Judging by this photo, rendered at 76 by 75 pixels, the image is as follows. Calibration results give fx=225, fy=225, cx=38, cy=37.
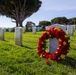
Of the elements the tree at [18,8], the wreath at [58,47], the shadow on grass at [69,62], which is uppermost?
the tree at [18,8]

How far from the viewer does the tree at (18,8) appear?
Answer: 4500 cm

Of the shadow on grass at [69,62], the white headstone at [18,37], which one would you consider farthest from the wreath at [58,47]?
the white headstone at [18,37]

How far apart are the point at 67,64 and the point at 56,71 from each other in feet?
3.14

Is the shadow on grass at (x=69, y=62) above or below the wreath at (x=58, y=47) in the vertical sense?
below

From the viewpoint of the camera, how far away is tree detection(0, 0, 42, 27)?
45000mm

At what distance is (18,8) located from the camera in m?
46.6

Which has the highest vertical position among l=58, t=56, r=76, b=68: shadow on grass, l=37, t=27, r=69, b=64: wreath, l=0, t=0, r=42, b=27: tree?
l=0, t=0, r=42, b=27: tree

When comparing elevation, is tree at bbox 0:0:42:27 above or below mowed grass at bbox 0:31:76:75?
above

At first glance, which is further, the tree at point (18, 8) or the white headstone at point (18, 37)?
the tree at point (18, 8)

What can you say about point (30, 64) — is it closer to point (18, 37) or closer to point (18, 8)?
point (18, 37)

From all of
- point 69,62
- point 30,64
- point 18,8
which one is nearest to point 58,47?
point 69,62

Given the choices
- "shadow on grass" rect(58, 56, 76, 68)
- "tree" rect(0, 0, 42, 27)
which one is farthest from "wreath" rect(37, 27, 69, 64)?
"tree" rect(0, 0, 42, 27)

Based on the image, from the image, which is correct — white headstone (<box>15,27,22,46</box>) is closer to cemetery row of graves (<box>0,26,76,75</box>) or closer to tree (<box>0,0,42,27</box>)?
cemetery row of graves (<box>0,26,76,75</box>)

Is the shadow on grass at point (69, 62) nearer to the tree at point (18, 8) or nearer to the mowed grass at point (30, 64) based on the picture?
the mowed grass at point (30, 64)
